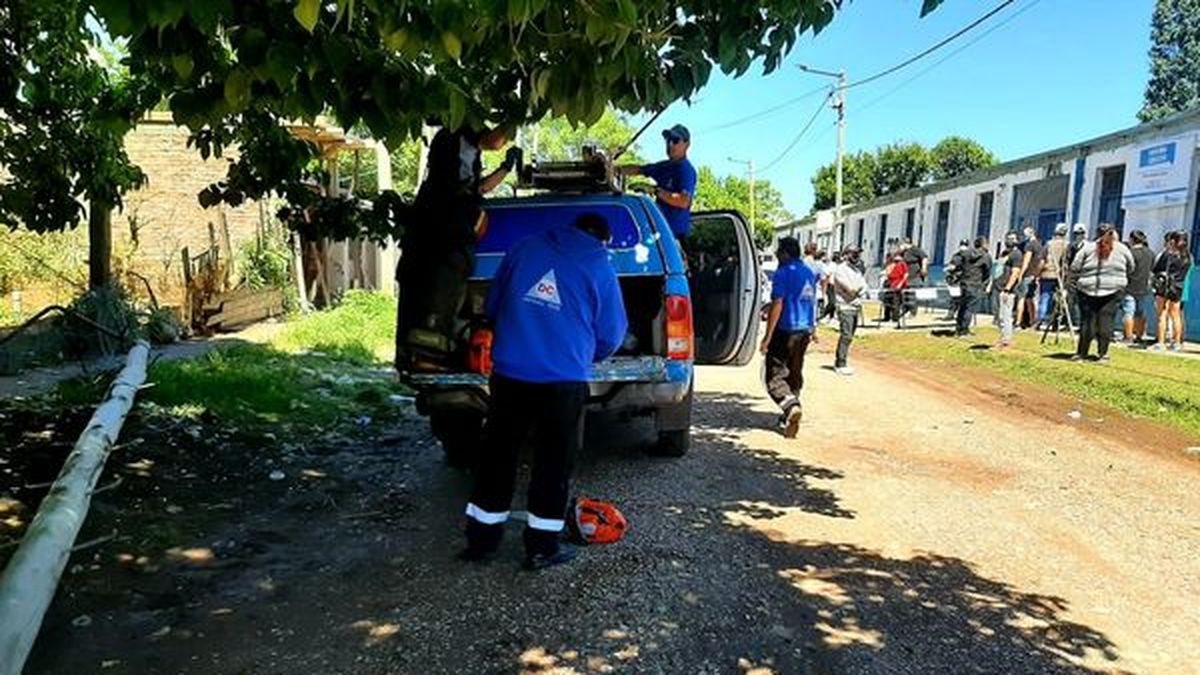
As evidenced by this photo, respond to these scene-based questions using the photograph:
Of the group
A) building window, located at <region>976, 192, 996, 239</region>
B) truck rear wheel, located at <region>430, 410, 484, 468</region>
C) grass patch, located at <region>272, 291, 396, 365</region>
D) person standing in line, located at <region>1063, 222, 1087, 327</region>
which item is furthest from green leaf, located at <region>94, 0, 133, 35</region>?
building window, located at <region>976, 192, 996, 239</region>

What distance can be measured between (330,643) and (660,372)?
2.69 m

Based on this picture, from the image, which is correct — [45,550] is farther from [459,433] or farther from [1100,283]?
[1100,283]

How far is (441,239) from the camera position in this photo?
A: 17.0 feet

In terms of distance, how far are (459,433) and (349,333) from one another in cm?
761

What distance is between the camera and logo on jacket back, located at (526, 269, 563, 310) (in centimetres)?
423

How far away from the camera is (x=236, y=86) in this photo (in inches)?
103

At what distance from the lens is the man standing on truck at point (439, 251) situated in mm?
5121

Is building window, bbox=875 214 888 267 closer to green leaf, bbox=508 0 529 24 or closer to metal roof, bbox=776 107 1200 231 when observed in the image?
metal roof, bbox=776 107 1200 231

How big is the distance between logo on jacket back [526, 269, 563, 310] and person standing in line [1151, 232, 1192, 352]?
11665 mm

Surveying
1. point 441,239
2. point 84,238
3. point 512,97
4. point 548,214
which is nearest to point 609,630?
point 512,97

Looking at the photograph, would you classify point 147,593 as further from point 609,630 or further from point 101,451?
point 609,630

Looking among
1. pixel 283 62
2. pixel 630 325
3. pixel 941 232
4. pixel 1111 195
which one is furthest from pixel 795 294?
pixel 941 232

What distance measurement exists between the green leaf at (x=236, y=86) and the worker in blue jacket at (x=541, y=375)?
1.83 m

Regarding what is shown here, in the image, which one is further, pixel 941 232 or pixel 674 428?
pixel 941 232
